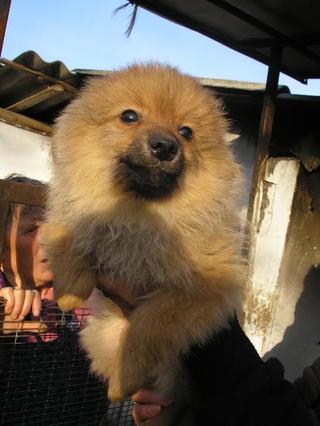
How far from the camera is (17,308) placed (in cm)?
198

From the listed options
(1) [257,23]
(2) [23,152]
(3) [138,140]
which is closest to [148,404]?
(3) [138,140]

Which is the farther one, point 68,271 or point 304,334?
point 304,334

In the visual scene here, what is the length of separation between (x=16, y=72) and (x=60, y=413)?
3.28 m

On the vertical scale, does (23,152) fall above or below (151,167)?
above

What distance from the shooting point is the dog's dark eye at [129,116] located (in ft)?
6.70

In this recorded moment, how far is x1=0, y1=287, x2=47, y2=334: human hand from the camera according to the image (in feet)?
6.49

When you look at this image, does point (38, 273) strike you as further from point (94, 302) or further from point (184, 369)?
point (184, 369)

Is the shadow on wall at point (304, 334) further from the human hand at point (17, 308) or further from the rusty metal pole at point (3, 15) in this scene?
the rusty metal pole at point (3, 15)

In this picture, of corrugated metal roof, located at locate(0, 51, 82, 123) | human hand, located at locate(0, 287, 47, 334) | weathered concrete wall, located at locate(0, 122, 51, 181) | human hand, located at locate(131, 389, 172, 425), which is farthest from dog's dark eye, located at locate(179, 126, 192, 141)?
weathered concrete wall, located at locate(0, 122, 51, 181)

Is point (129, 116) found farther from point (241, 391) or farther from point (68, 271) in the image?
point (241, 391)

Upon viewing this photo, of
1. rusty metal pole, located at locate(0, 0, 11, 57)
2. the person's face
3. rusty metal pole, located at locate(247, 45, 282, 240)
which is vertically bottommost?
the person's face

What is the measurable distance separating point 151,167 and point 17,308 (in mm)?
790

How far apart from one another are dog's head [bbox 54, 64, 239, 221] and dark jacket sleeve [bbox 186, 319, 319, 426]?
699mm

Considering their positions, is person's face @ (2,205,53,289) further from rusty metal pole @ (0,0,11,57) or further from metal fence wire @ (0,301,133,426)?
rusty metal pole @ (0,0,11,57)
